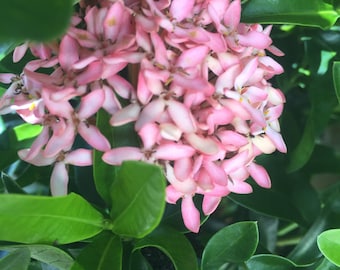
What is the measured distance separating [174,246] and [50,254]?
0.38 ft

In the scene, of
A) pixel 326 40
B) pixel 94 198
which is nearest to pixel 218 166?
pixel 94 198

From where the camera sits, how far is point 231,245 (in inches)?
24.7

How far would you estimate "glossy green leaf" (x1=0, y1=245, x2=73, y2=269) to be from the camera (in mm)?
542

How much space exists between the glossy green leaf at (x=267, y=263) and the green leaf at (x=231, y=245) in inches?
0.9

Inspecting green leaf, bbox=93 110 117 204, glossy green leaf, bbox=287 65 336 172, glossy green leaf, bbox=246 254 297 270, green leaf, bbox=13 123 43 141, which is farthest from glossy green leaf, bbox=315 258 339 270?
green leaf, bbox=13 123 43 141

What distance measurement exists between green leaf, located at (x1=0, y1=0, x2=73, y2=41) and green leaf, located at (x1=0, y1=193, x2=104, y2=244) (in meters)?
0.18

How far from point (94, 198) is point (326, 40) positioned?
1.14 ft

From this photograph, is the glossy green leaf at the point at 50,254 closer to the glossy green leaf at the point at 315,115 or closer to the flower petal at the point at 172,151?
the flower petal at the point at 172,151

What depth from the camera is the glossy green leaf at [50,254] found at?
1.78 ft

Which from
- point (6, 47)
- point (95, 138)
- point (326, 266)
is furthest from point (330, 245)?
point (6, 47)

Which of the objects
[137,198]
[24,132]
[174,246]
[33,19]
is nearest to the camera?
[33,19]

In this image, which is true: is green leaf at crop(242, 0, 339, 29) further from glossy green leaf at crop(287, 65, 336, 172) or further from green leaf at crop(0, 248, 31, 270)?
green leaf at crop(0, 248, 31, 270)

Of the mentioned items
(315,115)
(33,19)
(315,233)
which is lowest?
(315,233)

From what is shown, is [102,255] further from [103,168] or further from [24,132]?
[24,132]
